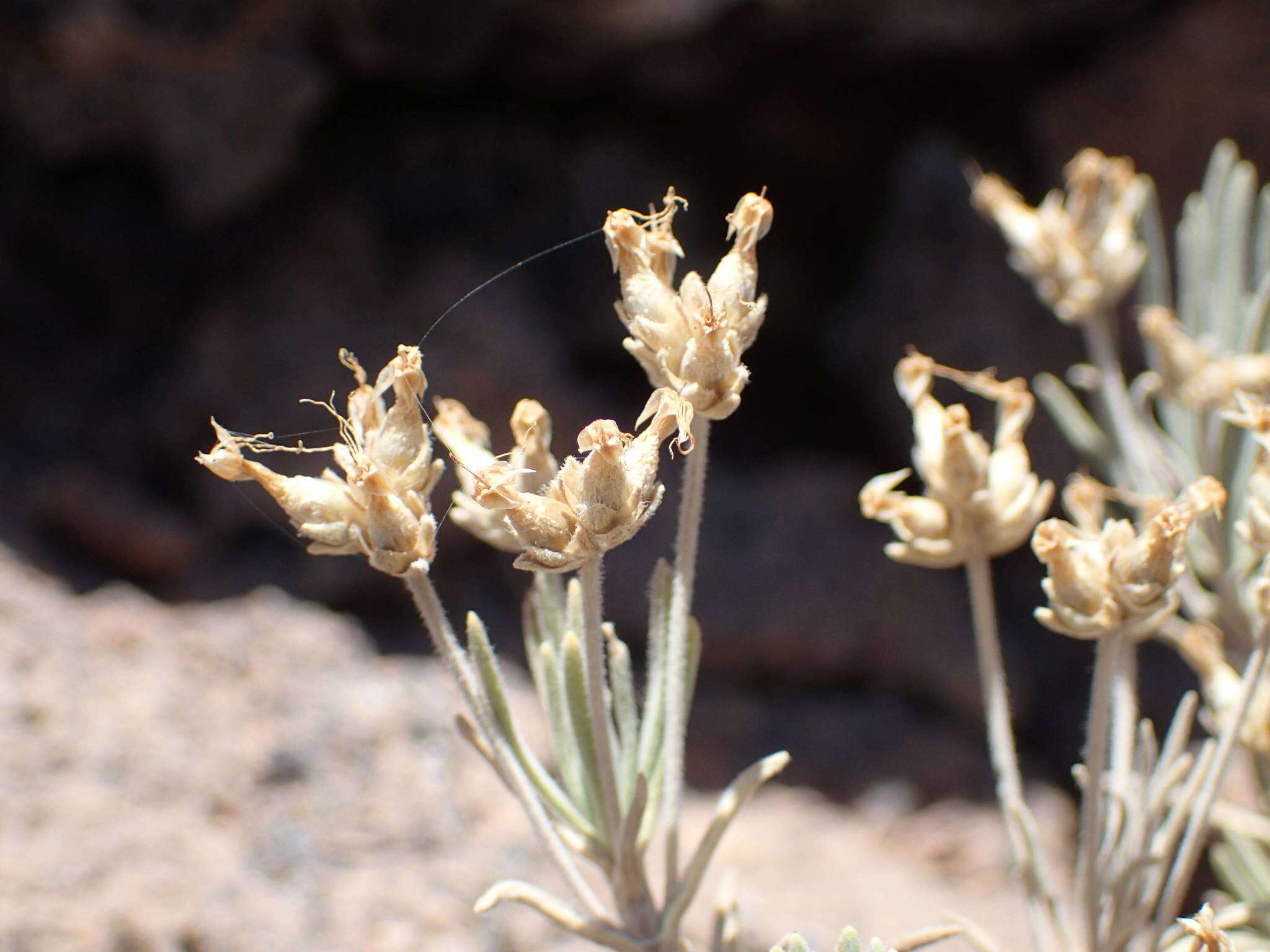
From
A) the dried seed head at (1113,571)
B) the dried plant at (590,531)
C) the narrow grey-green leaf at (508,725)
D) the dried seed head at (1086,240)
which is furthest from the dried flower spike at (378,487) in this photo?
the dried seed head at (1086,240)

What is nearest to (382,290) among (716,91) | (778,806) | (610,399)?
(610,399)

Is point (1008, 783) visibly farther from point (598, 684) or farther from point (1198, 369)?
point (1198, 369)

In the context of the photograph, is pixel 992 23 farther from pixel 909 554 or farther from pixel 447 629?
pixel 447 629

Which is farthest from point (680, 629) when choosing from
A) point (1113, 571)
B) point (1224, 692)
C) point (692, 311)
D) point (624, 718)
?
point (1224, 692)

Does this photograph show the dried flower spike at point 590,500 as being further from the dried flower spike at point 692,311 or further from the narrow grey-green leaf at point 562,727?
the narrow grey-green leaf at point 562,727

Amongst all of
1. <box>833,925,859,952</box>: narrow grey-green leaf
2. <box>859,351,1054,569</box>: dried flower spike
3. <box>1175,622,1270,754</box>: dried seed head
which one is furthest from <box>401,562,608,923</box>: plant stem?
<box>1175,622,1270,754</box>: dried seed head
